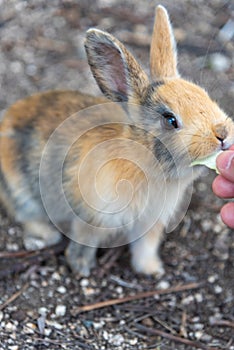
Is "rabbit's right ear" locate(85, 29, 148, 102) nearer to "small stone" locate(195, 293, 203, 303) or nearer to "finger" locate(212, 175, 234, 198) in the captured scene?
"finger" locate(212, 175, 234, 198)

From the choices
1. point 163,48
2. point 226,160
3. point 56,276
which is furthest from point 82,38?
point 226,160

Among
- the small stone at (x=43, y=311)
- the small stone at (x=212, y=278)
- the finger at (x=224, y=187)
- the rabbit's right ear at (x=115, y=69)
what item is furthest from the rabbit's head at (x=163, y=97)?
the small stone at (x=43, y=311)

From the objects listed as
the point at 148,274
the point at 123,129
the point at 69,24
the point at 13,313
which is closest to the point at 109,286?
the point at 148,274

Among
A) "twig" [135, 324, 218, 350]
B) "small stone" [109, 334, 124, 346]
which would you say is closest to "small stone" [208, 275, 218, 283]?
"twig" [135, 324, 218, 350]

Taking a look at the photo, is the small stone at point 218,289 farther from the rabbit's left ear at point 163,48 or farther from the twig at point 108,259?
the rabbit's left ear at point 163,48

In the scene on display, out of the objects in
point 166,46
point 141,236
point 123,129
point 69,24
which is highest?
point 166,46

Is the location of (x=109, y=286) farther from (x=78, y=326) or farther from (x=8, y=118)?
(x=8, y=118)

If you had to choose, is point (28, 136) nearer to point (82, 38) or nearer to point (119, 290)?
point (119, 290)
